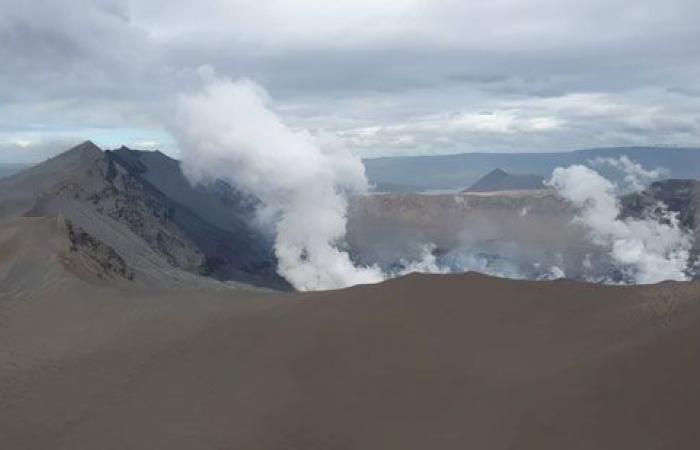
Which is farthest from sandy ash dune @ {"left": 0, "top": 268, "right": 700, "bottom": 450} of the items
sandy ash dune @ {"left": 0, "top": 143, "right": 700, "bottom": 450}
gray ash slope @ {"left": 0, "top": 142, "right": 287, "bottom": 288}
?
gray ash slope @ {"left": 0, "top": 142, "right": 287, "bottom": 288}

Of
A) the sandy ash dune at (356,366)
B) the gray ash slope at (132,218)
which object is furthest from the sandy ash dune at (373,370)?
the gray ash slope at (132,218)

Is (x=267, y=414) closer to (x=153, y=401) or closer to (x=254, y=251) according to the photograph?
(x=153, y=401)

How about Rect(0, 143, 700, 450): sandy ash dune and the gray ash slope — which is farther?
the gray ash slope

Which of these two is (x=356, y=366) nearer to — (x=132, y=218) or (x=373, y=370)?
(x=373, y=370)

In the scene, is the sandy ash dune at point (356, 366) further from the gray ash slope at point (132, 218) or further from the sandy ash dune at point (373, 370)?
the gray ash slope at point (132, 218)

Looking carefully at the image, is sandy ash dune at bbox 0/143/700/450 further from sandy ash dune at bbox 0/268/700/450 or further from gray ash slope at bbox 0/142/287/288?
gray ash slope at bbox 0/142/287/288
